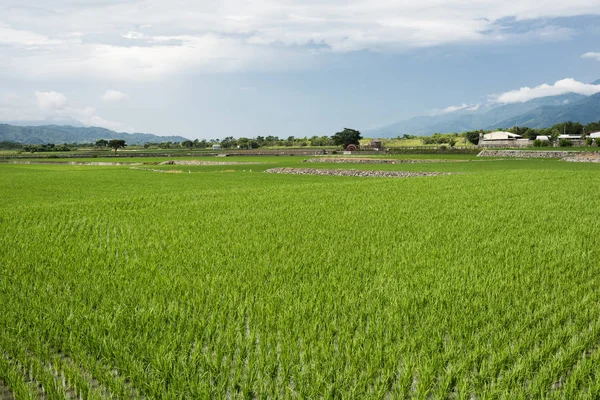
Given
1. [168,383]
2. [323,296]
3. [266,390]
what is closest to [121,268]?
[323,296]

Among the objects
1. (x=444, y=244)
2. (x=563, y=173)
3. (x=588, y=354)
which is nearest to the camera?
(x=588, y=354)

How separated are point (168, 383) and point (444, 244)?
584cm

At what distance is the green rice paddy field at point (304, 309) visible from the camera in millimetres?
3643

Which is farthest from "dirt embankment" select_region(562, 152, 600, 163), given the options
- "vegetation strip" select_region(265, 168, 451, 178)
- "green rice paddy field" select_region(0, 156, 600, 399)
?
"green rice paddy field" select_region(0, 156, 600, 399)

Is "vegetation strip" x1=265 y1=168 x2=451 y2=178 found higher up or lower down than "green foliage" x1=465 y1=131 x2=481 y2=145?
lower down

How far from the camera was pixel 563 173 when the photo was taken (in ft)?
75.6

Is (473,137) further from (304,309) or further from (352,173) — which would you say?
(304,309)

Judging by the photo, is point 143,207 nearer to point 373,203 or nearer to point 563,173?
point 373,203

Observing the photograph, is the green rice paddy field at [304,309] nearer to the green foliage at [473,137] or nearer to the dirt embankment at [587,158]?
the dirt embankment at [587,158]

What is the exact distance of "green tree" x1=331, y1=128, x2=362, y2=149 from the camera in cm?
10200

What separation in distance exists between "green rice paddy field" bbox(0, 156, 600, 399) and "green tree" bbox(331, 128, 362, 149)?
92.1m

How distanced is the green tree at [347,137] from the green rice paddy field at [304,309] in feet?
302

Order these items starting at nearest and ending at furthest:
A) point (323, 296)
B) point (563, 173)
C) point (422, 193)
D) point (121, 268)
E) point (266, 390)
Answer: point (266, 390) → point (323, 296) → point (121, 268) → point (422, 193) → point (563, 173)

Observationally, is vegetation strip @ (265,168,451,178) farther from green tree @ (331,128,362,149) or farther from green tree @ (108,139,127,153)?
green tree @ (108,139,127,153)
